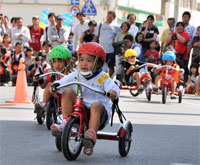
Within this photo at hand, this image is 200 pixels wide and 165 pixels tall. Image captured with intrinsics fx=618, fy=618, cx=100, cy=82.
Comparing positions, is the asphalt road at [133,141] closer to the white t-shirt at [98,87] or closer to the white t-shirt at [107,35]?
the white t-shirt at [98,87]

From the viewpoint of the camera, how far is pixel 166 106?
1364 centimetres

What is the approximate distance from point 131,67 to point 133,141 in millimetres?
8654

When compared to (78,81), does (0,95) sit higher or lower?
lower

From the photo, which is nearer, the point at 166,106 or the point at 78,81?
the point at 78,81

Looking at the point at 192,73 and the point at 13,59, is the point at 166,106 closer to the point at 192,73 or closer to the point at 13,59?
the point at 192,73

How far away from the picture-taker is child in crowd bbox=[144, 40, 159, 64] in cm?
1908

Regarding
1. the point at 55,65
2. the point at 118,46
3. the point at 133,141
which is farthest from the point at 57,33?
the point at 133,141

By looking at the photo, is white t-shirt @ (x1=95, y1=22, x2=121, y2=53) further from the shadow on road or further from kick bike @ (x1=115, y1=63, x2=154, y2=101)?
the shadow on road

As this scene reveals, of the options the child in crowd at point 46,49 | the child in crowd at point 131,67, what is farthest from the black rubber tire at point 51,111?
the child in crowd at point 46,49

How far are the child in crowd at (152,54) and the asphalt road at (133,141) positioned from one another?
7.10 metres

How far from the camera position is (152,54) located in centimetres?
1923

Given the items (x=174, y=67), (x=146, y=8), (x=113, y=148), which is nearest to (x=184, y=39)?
(x=174, y=67)

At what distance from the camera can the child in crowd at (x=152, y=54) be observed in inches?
751

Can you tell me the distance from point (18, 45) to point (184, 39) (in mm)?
5422
